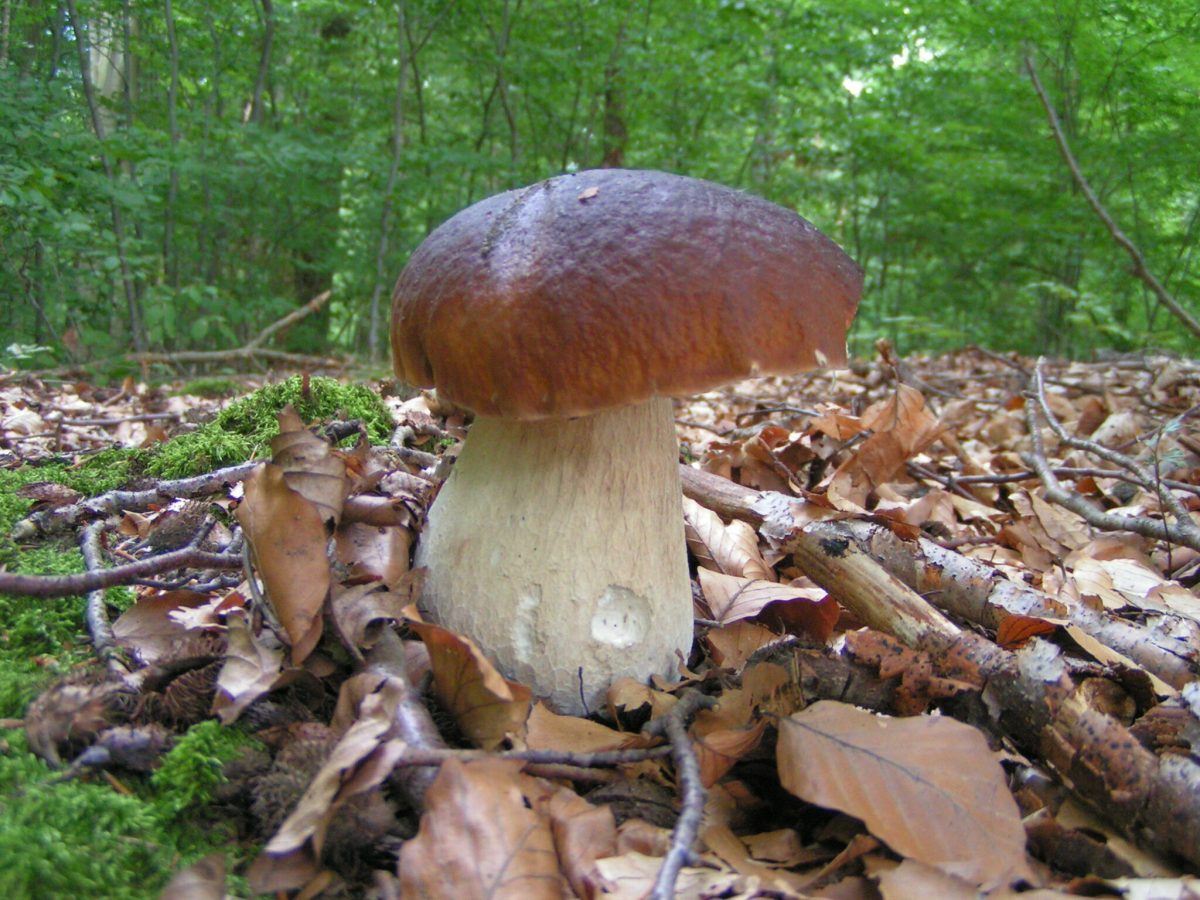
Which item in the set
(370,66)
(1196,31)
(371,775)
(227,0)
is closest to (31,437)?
(371,775)

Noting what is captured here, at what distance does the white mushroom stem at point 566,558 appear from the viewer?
1752mm

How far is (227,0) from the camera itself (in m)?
8.31

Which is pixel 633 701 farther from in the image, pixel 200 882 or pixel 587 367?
pixel 200 882

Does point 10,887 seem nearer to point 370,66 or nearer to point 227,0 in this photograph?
point 227,0

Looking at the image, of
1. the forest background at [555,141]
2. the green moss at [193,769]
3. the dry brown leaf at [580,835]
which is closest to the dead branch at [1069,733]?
the dry brown leaf at [580,835]

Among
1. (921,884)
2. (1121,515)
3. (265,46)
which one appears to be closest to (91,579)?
(921,884)

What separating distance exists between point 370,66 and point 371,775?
12.7m

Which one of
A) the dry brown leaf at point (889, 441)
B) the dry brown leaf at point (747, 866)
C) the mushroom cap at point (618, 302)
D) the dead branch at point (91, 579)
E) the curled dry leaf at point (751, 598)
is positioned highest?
the mushroom cap at point (618, 302)

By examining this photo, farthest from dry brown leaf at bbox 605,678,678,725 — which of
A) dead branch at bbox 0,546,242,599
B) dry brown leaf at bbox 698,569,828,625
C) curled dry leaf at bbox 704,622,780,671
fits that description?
dead branch at bbox 0,546,242,599

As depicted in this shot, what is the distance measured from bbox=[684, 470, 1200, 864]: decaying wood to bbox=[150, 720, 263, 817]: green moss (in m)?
1.46

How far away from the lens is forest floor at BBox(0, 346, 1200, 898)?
47.6 inches

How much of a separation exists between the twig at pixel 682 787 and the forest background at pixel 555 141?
591cm

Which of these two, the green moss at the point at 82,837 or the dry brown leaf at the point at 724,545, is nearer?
the green moss at the point at 82,837

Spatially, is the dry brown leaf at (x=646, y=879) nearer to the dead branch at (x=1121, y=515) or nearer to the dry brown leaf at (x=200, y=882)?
the dry brown leaf at (x=200, y=882)
